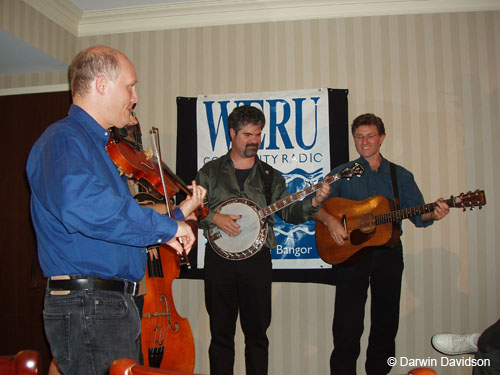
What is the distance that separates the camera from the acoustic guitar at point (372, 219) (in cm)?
302

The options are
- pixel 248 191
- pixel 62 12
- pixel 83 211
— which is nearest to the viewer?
pixel 83 211

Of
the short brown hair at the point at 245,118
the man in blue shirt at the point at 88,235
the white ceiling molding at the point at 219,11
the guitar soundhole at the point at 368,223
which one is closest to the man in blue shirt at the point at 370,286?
the guitar soundhole at the point at 368,223

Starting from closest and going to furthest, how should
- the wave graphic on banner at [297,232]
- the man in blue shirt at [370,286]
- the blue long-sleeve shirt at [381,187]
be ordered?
the man in blue shirt at [370,286] → the blue long-sleeve shirt at [381,187] → the wave graphic on banner at [297,232]

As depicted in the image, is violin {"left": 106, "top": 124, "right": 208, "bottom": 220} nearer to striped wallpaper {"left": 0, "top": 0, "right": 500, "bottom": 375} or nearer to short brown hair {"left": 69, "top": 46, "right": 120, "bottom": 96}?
short brown hair {"left": 69, "top": 46, "right": 120, "bottom": 96}

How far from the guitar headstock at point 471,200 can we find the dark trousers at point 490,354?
1.07 metres

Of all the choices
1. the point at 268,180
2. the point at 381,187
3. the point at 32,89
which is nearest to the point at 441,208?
the point at 381,187

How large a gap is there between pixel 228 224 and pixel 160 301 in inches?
33.0

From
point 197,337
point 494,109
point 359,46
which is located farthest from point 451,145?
point 197,337

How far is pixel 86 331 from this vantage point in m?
1.41

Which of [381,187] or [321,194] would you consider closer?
[321,194]

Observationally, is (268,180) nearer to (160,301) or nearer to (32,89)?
(160,301)

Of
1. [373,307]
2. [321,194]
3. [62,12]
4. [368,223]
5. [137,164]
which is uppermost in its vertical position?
[62,12]

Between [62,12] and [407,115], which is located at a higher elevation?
[62,12]

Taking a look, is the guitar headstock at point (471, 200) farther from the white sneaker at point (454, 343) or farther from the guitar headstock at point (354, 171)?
the white sneaker at point (454, 343)
